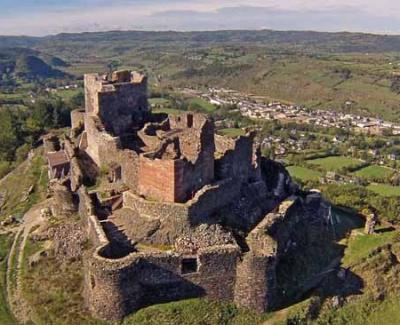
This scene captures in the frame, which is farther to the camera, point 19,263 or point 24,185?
point 24,185

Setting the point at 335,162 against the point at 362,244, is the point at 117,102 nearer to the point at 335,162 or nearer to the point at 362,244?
the point at 362,244

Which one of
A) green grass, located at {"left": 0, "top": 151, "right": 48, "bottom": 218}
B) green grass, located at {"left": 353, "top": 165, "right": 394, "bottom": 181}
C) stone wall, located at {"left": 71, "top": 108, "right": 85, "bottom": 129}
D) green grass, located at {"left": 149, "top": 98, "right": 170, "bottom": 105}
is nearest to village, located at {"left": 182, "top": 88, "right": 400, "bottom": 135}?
green grass, located at {"left": 149, "top": 98, "right": 170, "bottom": 105}

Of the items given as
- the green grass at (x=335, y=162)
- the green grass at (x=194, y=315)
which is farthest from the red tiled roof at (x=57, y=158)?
the green grass at (x=335, y=162)

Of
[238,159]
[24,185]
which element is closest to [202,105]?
[24,185]

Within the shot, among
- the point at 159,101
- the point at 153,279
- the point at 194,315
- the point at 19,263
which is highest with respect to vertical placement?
the point at 153,279

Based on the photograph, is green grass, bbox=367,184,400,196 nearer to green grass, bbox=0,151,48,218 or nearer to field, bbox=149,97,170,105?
green grass, bbox=0,151,48,218

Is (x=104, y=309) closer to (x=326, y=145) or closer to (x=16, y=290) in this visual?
(x=16, y=290)
